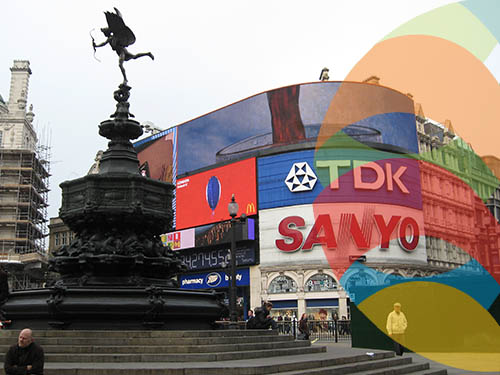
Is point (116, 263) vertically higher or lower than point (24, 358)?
higher

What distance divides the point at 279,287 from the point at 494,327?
36222mm

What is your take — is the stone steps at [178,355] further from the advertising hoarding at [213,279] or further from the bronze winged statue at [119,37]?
the advertising hoarding at [213,279]

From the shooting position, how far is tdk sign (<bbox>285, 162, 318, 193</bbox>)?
51.9 meters

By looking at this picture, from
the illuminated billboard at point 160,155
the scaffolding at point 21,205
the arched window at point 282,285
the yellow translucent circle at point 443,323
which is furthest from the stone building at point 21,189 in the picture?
the yellow translucent circle at point 443,323

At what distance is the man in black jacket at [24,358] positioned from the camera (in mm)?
5996

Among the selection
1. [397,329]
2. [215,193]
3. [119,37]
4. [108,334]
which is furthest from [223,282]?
[108,334]

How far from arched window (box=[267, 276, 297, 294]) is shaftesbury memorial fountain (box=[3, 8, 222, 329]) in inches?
1611

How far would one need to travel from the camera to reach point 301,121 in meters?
54.7

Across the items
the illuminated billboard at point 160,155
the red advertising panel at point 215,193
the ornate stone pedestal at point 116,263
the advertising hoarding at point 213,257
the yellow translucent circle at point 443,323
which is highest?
the illuminated billboard at point 160,155

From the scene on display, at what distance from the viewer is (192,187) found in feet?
203

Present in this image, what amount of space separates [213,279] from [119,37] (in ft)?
156

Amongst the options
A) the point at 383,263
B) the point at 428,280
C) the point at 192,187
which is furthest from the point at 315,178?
the point at 428,280

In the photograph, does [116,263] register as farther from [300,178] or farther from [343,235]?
[300,178]

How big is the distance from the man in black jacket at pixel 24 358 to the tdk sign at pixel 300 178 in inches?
1825
